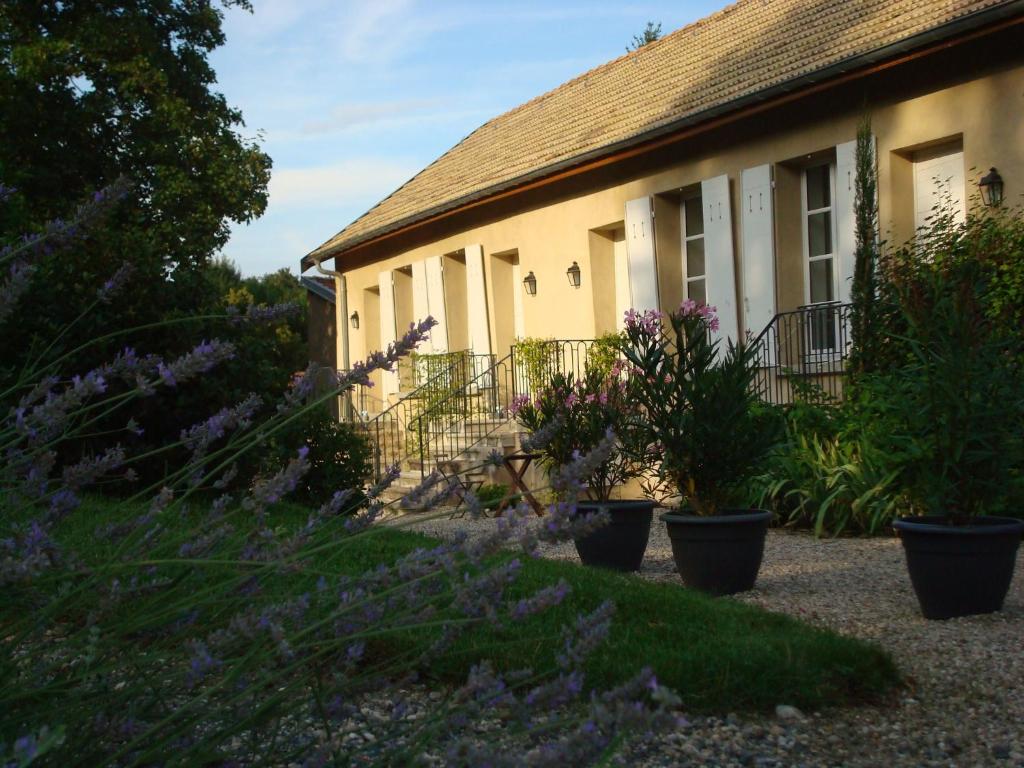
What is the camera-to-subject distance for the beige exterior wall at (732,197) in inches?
348

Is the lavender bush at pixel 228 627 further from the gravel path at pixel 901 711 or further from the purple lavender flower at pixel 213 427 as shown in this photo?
the gravel path at pixel 901 711

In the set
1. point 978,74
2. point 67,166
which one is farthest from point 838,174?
point 67,166

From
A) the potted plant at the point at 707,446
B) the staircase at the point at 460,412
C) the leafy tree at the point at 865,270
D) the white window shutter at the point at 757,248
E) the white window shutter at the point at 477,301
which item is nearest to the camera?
the potted plant at the point at 707,446

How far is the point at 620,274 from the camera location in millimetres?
12938

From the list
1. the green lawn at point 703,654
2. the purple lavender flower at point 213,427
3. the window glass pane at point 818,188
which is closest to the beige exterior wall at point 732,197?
the window glass pane at point 818,188

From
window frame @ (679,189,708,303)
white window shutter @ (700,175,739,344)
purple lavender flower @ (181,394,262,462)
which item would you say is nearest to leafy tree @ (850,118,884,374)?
white window shutter @ (700,175,739,344)

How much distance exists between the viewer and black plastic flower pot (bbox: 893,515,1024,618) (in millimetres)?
4895

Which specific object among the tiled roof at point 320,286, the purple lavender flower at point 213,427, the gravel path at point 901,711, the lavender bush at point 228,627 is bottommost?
the gravel path at point 901,711

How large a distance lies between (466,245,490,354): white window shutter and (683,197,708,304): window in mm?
3303

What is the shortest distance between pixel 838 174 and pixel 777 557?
4078 millimetres

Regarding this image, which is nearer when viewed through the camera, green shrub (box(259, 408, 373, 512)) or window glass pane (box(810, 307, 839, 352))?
green shrub (box(259, 408, 373, 512))

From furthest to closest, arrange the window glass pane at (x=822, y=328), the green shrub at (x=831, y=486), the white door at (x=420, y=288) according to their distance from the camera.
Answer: the white door at (x=420, y=288), the window glass pane at (x=822, y=328), the green shrub at (x=831, y=486)

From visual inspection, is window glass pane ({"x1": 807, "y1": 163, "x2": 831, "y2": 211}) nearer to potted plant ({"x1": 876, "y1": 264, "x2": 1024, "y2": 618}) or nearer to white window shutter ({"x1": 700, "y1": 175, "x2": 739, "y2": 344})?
white window shutter ({"x1": 700, "y1": 175, "x2": 739, "y2": 344})

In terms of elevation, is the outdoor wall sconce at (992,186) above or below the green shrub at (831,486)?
above
